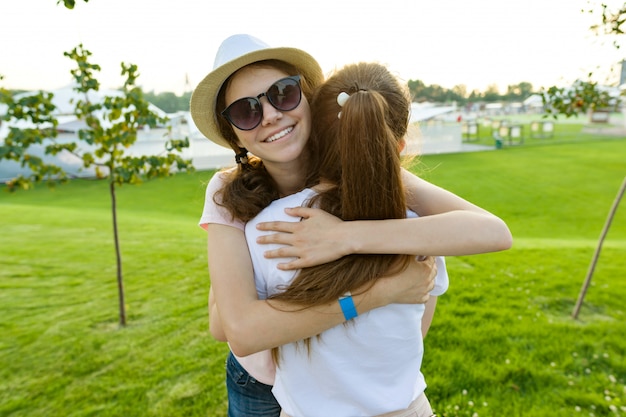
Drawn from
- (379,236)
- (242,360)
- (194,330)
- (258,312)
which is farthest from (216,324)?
(194,330)

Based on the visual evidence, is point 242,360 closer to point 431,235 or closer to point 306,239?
point 306,239

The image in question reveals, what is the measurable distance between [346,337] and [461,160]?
67.3 ft

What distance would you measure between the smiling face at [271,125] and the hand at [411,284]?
0.58m

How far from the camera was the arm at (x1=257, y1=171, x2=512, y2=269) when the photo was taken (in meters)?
1.17

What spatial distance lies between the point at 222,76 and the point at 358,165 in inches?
28.7

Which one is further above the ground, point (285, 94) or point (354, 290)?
point (285, 94)

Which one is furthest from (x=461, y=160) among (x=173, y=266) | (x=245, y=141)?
(x=245, y=141)

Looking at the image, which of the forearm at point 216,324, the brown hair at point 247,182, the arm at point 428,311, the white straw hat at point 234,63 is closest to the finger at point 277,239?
the brown hair at point 247,182

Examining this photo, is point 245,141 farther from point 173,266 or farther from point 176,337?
point 173,266

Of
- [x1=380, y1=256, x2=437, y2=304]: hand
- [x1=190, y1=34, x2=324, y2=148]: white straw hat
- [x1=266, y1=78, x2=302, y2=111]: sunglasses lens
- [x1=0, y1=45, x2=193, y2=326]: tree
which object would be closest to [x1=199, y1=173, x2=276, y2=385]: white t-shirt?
[x1=190, y1=34, x2=324, y2=148]: white straw hat

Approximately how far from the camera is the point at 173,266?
685 cm

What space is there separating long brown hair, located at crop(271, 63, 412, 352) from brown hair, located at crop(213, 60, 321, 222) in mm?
254

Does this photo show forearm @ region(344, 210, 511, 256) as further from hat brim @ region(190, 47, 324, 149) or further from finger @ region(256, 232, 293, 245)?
hat brim @ region(190, 47, 324, 149)

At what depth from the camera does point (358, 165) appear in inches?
43.9
